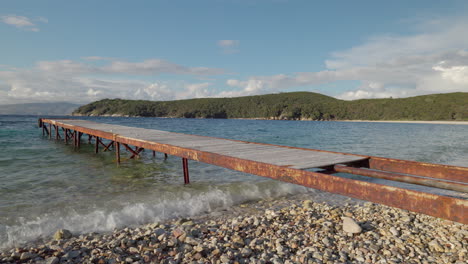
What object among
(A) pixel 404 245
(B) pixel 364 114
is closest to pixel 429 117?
(B) pixel 364 114

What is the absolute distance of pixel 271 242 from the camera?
4.86 meters

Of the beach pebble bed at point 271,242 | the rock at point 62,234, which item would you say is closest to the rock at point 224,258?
the beach pebble bed at point 271,242

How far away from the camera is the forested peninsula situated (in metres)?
98.8

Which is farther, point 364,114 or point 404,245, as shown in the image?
point 364,114

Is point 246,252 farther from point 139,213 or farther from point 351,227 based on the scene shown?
point 139,213

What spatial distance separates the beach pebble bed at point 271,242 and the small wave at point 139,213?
456 millimetres

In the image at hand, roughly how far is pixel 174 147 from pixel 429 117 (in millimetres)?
109990

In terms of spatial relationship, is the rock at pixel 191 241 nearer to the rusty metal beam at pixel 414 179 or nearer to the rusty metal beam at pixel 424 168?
the rusty metal beam at pixel 414 179

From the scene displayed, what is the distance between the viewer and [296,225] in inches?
224

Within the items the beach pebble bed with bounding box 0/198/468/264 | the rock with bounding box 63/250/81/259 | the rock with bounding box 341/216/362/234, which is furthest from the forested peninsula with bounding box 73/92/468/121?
the rock with bounding box 63/250/81/259

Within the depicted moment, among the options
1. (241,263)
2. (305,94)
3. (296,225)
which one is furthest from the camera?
(305,94)

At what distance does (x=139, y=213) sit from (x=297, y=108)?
125 meters

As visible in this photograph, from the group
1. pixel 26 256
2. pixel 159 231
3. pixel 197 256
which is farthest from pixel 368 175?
pixel 26 256

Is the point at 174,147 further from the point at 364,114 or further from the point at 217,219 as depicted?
the point at 364,114
